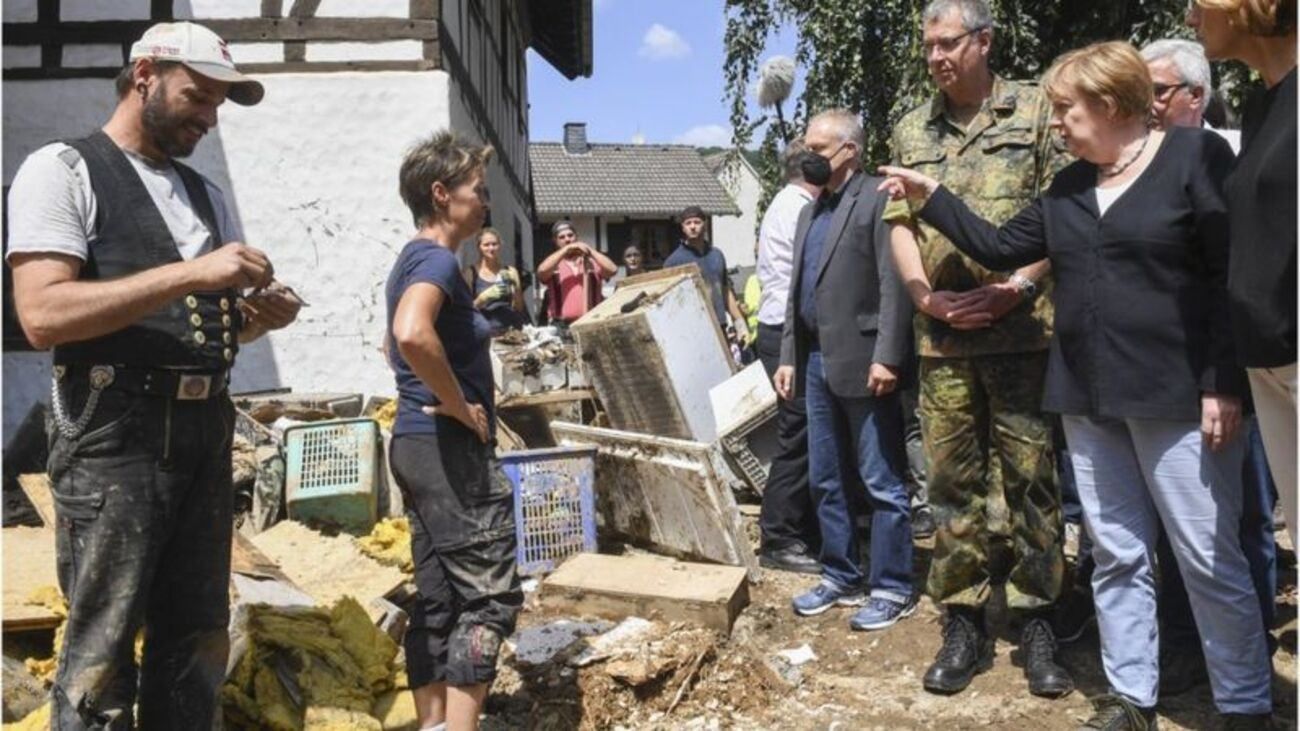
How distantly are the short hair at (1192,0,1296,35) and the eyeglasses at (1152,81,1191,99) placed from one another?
123 cm

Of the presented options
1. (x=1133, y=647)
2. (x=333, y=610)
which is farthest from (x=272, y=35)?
(x=1133, y=647)

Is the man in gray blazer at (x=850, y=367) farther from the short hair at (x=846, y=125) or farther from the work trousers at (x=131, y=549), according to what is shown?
the work trousers at (x=131, y=549)

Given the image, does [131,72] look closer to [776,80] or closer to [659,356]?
[659,356]

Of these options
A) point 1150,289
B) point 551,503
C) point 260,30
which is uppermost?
point 260,30

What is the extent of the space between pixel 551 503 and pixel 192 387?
2669 mm

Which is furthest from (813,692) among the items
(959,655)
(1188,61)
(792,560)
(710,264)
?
(710,264)

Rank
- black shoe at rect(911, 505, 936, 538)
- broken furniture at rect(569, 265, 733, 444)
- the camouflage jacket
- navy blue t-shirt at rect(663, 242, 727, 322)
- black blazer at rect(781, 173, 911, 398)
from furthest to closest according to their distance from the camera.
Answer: navy blue t-shirt at rect(663, 242, 727, 322) < broken furniture at rect(569, 265, 733, 444) < black shoe at rect(911, 505, 936, 538) < black blazer at rect(781, 173, 911, 398) < the camouflage jacket

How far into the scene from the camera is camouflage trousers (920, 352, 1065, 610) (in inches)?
135

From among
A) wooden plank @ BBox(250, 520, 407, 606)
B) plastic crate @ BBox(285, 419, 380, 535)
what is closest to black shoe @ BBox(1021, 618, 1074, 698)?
wooden plank @ BBox(250, 520, 407, 606)

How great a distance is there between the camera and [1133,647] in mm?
2965

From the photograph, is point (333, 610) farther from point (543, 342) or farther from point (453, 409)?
point (543, 342)

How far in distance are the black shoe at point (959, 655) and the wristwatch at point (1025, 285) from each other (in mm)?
1065

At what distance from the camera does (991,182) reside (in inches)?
136

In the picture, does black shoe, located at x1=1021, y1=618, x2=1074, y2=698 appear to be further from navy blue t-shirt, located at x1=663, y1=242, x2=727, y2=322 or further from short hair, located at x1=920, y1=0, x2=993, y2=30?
navy blue t-shirt, located at x1=663, y1=242, x2=727, y2=322
